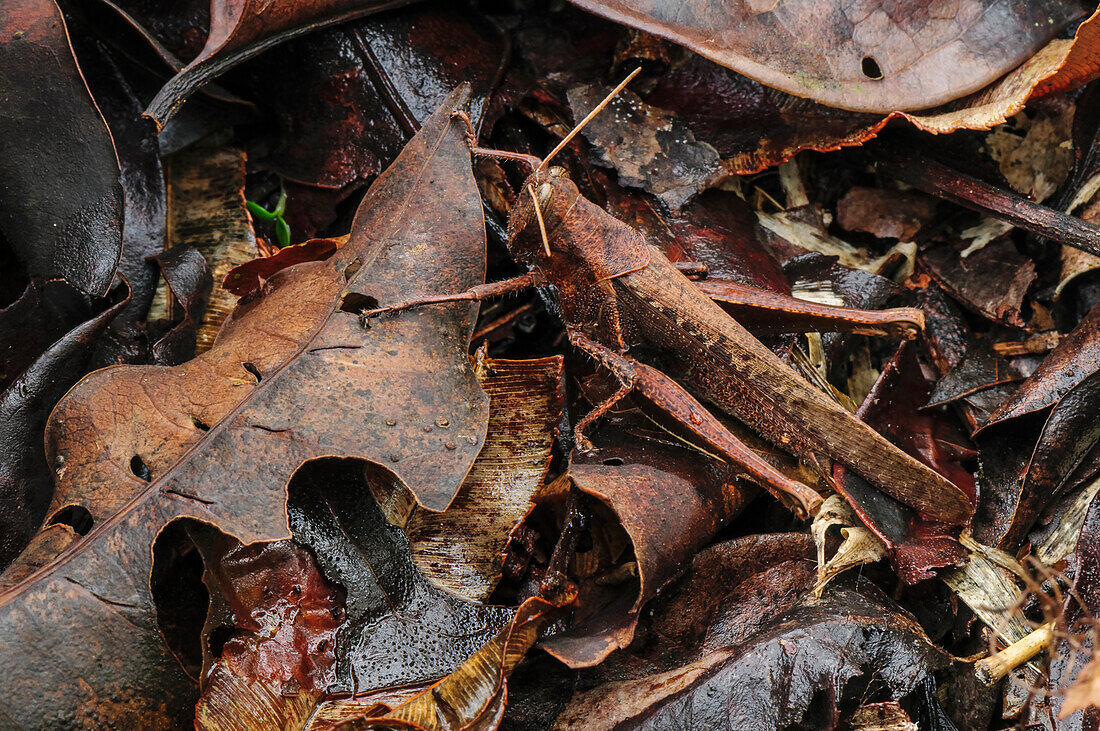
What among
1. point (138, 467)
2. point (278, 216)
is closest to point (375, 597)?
point (138, 467)

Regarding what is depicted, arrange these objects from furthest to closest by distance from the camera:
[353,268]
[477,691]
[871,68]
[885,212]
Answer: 1. [885,212]
2. [871,68]
3. [353,268]
4. [477,691]

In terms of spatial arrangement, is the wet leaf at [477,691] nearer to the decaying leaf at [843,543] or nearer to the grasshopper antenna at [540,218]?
the decaying leaf at [843,543]

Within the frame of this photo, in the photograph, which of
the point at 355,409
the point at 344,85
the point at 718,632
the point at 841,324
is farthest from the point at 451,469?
the point at 344,85

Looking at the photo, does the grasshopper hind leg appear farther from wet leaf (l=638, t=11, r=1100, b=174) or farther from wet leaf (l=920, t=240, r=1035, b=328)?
wet leaf (l=920, t=240, r=1035, b=328)

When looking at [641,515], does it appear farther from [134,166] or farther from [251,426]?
[134,166]

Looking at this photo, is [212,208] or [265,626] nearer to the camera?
[265,626]

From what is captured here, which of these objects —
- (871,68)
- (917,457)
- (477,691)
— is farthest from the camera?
(871,68)

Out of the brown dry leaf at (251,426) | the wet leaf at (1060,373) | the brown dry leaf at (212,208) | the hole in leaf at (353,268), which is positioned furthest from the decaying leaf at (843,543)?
the brown dry leaf at (212,208)
